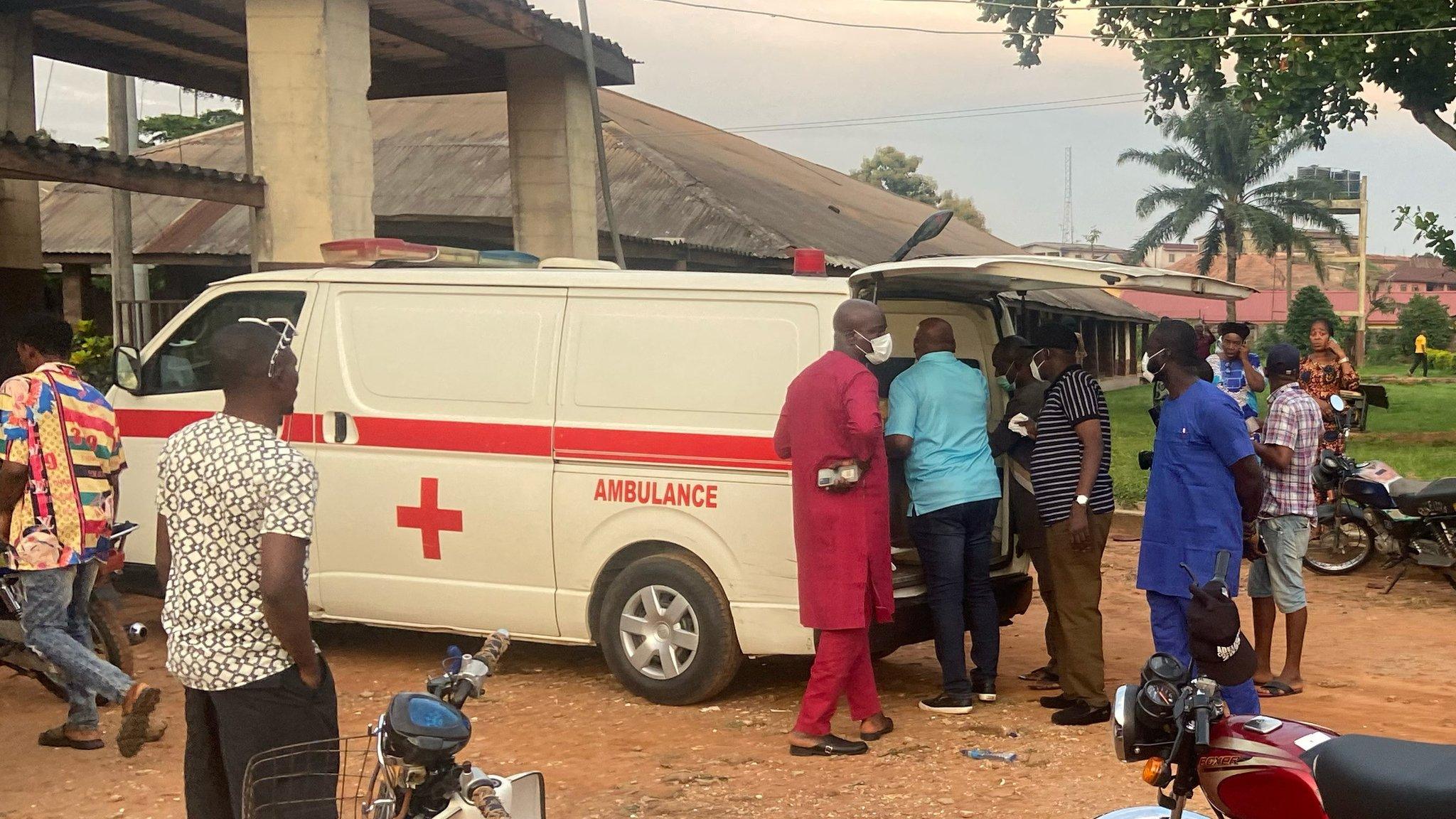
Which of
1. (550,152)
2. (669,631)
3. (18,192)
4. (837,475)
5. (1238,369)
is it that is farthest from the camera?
(550,152)

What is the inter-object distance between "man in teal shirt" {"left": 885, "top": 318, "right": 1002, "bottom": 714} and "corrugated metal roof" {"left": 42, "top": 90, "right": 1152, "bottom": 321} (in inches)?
455

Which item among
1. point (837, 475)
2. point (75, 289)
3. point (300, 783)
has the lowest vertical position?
point (300, 783)

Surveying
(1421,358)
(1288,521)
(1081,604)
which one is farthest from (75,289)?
(1421,358)

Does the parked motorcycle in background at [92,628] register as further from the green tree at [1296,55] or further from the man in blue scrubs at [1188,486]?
the green tree at [1296,55]

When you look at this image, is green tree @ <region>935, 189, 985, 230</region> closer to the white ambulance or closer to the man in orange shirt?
the man in orange shirt

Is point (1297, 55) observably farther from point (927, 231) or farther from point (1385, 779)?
point (1385, 779)

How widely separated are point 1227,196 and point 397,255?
155 feet

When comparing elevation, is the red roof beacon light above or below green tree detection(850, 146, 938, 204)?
below

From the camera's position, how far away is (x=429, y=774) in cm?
291

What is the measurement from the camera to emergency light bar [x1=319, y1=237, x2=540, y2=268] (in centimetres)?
779

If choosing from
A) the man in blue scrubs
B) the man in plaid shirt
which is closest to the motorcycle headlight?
the man in blue scrubs

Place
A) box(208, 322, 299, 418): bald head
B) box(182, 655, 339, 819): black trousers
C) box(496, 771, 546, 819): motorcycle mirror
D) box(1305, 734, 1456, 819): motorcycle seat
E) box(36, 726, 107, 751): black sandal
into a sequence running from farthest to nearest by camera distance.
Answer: box(36, 726, 107, 751): black sandal
box(208, 322, 299, 418): bald head
box(182, 655, 339, 819): black trousers
box(496, 771, 546, 819): motorcycle mirror
box(1305, 734, 1456, 819): motorcycle seat

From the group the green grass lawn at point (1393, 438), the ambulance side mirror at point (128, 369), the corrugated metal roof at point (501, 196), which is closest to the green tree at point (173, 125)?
the corrugated metal roof at point (501, 196)

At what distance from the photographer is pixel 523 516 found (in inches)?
278
